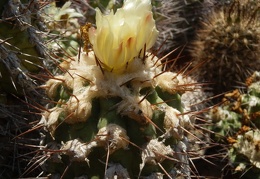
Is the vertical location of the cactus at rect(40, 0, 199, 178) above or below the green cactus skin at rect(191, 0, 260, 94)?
above

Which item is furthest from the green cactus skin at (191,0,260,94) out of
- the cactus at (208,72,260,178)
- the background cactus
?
the background cactus

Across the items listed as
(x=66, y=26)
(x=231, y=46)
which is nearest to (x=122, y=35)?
(x=66, y=26)

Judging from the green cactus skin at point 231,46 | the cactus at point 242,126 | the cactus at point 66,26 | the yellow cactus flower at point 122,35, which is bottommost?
the cactus at point 242,126

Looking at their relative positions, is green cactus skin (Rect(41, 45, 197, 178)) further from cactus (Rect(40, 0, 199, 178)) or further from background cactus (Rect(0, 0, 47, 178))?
background cactus (Rect(0, 0, 47, 178))

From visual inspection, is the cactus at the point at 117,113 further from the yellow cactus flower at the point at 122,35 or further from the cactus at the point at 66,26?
the cactus at the point at 66,26

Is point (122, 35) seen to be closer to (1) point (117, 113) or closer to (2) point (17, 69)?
(1) point (117, 113)

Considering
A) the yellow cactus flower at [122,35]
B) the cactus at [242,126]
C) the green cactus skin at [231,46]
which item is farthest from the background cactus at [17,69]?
the green cactus skin at [231,46]

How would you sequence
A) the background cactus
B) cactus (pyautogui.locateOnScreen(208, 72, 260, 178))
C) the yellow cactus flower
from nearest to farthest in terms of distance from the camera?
the yellow cactus flower
the background cactus
cactus (pyautogui.locateOnScreen(208, 72, 260, 178))
